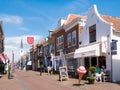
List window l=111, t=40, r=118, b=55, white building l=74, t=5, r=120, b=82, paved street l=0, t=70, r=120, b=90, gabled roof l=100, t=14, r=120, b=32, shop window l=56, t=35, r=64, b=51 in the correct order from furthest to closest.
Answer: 1. shop window l=56, t=35, r=64, b=51
2. gabled roof l=100, t=14, r=120, b=32
3. white building l=74, t=5, r=120, b=82
4. window l=111, t=40, r=118, b=55
5. paved street l=0, t=70, r=120, b=90

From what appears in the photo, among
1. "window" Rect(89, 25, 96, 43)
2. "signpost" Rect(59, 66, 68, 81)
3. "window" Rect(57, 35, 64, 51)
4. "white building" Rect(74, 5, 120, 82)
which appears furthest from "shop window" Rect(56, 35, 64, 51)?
"signpost" Rect(59, 66, 68, 81)

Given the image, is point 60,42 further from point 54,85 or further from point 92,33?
point 54,85

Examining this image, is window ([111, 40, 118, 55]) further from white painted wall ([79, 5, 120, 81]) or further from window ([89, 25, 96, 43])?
window ([89, 25, 96, 43])

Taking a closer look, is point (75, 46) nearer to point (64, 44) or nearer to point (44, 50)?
point (64, 44)

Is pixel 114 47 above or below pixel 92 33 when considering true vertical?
below

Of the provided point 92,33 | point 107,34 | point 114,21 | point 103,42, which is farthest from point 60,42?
point 103,42

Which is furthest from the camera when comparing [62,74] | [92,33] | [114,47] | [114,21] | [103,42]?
[92,33]

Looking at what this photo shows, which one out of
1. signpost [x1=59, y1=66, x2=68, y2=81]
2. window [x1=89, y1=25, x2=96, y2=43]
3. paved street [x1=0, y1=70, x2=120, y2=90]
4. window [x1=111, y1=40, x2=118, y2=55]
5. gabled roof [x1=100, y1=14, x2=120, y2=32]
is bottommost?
paved street [x1=0, y1=70, x2=120, y2=90]

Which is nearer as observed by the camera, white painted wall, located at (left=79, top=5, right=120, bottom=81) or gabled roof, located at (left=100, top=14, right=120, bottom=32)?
white painted wall, located at (left=79, top=5, right=120, bottom=81)

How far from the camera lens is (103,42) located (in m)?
24.5

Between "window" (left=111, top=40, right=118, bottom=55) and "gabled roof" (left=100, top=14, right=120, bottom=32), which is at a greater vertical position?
"gabled roof" (left=100, top=14, right=120, bottom=32)

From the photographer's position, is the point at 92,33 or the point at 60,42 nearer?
the point at 92,33

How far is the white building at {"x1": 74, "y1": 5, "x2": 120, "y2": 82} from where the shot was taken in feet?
78.4

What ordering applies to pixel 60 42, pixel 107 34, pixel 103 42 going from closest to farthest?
pixel 103 42, pixel 107 34, pixel 60 42
